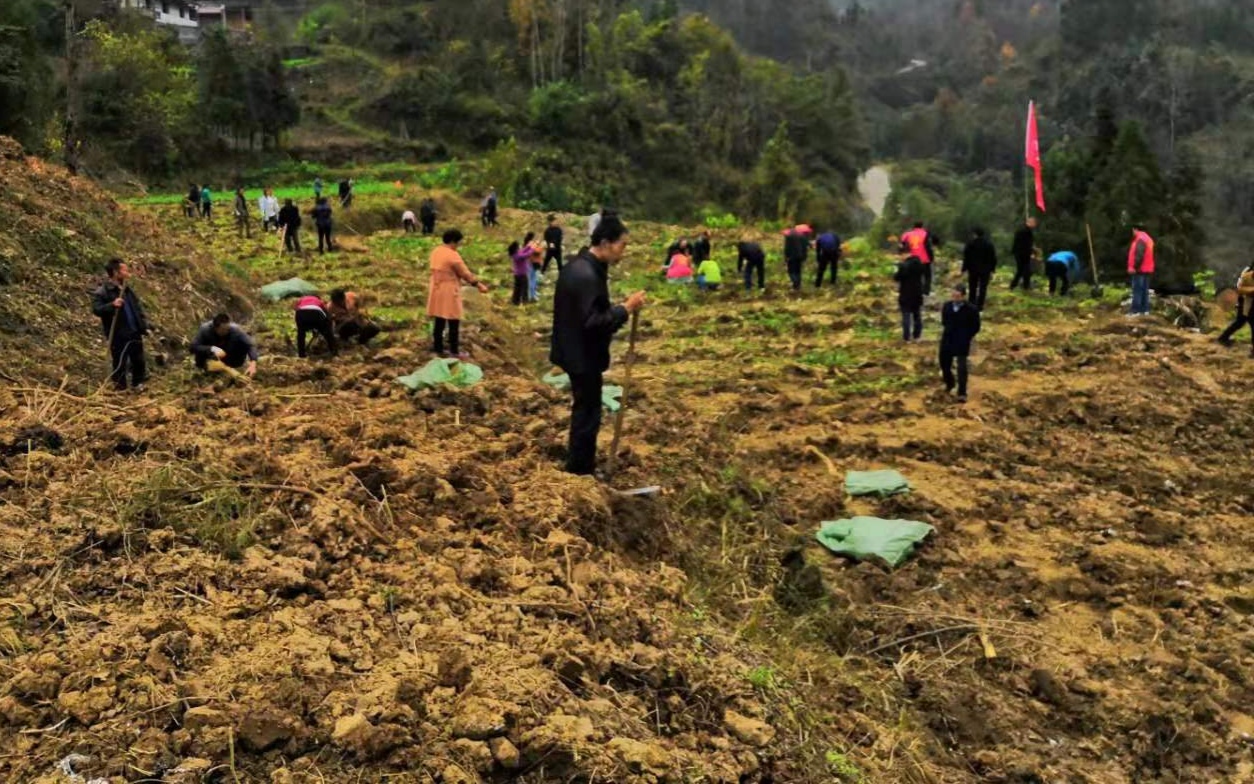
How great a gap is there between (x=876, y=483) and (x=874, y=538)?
1163mm

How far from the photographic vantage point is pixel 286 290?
13.1 meters

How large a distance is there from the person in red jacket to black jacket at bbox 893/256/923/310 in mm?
3090

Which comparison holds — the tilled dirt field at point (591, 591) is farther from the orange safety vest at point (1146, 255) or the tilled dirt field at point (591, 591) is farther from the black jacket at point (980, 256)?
the black jacket at point (980, 256)

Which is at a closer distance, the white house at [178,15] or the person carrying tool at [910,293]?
the person carrying tool at [910,293]

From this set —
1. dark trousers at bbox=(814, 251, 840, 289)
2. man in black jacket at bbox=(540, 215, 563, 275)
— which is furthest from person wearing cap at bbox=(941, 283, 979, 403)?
man in black jacket at bbox=(540, 215, 563, 275)

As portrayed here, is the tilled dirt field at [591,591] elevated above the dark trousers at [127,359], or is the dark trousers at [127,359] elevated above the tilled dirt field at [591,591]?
the dark trousers at [127,359]

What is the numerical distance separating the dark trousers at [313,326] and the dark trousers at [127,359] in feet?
4.52

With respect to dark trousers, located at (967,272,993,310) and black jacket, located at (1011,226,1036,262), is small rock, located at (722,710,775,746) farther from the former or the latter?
black jacket, located at (1011,226,1036,262)

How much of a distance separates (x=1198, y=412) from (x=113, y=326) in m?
9.71

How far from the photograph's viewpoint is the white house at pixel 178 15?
185ft

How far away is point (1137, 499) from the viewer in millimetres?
7988

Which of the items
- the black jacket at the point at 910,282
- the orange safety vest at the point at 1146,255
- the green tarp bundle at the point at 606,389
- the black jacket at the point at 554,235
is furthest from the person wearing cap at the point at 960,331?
the black jacket at the point at 554,235

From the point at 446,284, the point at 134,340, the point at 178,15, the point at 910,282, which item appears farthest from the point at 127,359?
the point at 178,15

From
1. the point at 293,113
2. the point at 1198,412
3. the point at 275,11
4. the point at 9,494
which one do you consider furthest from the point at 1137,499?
the point at 275,11
